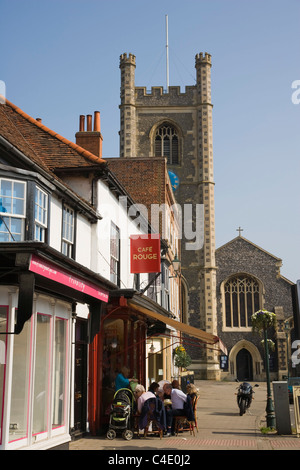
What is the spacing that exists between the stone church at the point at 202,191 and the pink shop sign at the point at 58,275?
38.8 m

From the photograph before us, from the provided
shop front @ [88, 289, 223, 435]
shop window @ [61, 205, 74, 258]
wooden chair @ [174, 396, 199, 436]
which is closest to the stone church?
shop front @ [88, 289, 223, 435]

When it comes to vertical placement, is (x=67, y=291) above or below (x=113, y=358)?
above

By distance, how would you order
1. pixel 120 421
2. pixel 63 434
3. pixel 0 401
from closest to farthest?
1. pixel 0 401
2. pixel 63 434
3. pixel 120 421

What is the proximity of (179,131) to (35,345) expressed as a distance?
4558 cm

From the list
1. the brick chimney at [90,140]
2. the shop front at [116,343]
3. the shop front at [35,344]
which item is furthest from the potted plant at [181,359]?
the shop front at [35,344]

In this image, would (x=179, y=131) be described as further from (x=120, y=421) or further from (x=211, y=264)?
(x=120, y=421)

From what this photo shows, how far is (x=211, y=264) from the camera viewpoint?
4822 centimetres

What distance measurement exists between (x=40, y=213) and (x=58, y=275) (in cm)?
340

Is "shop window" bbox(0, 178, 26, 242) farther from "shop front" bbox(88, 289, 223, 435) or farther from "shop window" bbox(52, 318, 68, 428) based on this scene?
Answer: "shop front" bbox(88, 289, 223, 435)

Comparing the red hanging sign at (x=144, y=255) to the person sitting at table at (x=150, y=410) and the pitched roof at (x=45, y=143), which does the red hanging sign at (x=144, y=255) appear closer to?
the pitched roof at (x=45, y=143)

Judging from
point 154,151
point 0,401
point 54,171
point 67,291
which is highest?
point 154,151

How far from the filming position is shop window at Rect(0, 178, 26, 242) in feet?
33.4

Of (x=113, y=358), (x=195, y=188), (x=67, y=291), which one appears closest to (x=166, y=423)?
(x=113, y=358)

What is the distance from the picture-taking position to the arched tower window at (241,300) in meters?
52.0
